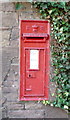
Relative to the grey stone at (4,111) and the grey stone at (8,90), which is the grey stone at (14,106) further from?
the grey stone at (8,90)

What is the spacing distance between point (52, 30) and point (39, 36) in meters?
0.23

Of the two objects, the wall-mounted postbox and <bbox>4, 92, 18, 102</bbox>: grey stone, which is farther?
<bbox>4, 92, 18, 102</bbox>: grey stone

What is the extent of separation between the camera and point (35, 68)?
8.90 feet

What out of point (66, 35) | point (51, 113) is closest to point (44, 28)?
point (66, 35)

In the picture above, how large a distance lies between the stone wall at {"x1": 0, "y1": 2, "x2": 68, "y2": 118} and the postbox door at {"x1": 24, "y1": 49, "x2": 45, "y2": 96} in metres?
0.16

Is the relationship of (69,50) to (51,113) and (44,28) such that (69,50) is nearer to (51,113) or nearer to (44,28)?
(44,28)

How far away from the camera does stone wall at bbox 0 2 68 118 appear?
2721mm

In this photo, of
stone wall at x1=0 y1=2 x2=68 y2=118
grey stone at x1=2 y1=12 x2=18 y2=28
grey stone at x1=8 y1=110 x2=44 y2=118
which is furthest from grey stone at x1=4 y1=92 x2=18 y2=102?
grey stone at x1=2 y1=12 x2=18 y2=28

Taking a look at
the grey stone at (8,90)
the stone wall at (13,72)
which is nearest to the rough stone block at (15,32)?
the stone wall at (13,72)

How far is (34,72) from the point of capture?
2.72m

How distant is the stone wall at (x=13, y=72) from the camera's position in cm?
272

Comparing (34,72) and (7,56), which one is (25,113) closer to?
(34,72)

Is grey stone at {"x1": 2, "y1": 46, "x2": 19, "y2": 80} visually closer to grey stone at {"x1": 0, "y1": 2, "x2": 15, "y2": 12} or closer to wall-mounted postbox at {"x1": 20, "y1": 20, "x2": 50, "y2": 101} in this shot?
wall-mounted postbox at {"x1": 20, "y1": 20, "x2": 50, "y2": 101}

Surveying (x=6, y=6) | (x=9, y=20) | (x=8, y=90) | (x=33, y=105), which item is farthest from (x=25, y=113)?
(x=6, y=6)
